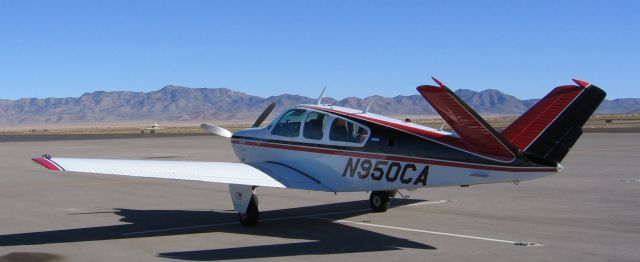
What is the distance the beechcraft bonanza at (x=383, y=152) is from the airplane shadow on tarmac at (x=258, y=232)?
26.7 inches

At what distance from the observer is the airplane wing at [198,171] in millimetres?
11039

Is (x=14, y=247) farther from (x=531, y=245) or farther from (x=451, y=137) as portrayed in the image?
(x=531, y=245)

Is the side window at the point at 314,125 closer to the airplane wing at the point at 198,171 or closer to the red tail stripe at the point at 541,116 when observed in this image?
the airplane wing at the point at 198,171

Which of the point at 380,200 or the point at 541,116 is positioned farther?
the point at 380,200

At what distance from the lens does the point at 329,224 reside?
12648 millimetres

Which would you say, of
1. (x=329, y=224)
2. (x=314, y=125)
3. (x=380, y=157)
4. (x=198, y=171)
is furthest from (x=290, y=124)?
(x=380, y=157)

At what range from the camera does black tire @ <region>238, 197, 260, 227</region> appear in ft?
40.7

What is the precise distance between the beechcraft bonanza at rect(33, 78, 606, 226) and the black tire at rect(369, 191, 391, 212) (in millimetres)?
19

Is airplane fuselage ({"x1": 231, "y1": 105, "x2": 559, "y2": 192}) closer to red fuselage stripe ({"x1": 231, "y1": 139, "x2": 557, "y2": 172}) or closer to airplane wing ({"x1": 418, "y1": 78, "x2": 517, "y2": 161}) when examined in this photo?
red fuselage stripe ({"x1": 231, "y1": 139, "x2": 557, "y2": 172})

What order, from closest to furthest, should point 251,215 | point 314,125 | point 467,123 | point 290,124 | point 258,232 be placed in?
point 467,123, point 258,232, point 251,215, point 314,125, point 290,124

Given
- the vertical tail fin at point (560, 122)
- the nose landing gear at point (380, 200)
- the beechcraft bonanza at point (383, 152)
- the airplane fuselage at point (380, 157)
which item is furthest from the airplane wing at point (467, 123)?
the nose landing gear at point (380, 200)

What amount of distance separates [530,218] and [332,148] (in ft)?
12.2

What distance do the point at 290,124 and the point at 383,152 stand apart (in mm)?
2364

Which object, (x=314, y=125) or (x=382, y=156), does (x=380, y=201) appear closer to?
(x=314, y=125)
